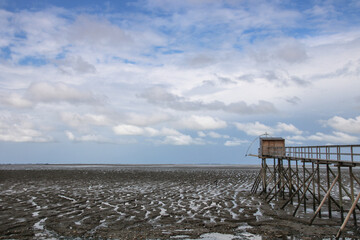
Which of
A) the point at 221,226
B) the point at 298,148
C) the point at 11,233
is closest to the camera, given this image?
the point at 11,233

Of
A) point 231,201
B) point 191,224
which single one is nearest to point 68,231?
point 191,224

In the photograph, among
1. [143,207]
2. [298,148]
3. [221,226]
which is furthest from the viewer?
[298,148]

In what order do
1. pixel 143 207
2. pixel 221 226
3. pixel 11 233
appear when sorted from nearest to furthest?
1. pixel 11 233
2. pixel 221 226
3. pixel 143 207

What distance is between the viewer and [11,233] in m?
13.6

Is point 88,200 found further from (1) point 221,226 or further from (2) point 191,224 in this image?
(1) point 221,226

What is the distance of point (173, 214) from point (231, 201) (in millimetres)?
6938

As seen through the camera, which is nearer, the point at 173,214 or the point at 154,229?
the point at 154,229

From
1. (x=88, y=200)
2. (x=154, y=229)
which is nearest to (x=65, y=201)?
(x=88, y=200)

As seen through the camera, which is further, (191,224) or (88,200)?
(88,200)

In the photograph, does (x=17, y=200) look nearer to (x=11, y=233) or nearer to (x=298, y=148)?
(x=11, y=233)

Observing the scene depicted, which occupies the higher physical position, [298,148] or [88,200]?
[298,148]

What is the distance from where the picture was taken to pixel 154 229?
47.5 feet

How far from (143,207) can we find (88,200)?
5.69 meters

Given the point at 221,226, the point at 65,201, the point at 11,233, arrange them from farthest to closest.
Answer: the point at 65,201, the point at 221,226, the point at 11,233
